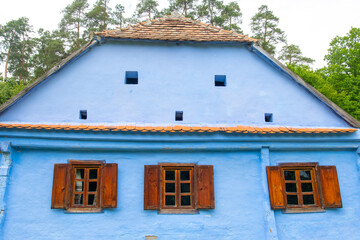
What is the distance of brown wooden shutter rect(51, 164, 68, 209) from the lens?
573cm

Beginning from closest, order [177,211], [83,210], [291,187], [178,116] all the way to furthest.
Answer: [83,210], [177,211], [291,187], [178,116]

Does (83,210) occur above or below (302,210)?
above

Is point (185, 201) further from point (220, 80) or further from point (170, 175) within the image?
point (220, 80)

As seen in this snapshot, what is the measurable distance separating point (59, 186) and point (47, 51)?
19397 millimetres

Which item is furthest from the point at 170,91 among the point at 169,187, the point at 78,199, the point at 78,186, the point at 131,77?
the point at 78,199

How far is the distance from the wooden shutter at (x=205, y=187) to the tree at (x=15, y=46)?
78.3 feet

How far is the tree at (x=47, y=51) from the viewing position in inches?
827

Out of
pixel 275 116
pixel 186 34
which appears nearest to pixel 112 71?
pixel 186 34

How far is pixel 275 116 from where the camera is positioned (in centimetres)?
690

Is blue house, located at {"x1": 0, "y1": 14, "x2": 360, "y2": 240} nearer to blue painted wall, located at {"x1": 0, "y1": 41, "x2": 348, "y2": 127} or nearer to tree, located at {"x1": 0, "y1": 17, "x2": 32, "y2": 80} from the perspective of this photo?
blue painted wall, located at {"x1": 0, "y1": 41, "x2": 348, "y2": 127}

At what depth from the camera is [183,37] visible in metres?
7.05

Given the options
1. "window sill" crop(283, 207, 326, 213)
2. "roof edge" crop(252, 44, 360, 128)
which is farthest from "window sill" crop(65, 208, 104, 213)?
"roof edge" crop(252, 44, 360, 128)

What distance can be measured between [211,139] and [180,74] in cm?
200

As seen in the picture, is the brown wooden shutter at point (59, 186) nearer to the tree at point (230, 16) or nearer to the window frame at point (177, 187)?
the window frame at point (177, 187)
